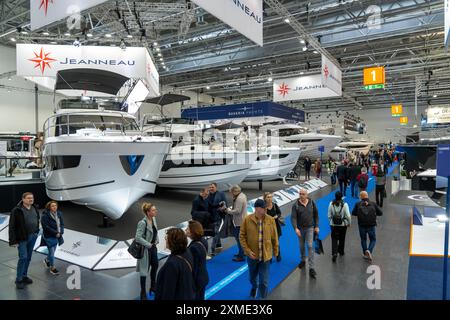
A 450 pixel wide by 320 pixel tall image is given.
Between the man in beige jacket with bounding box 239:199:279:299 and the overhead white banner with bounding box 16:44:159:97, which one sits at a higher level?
the overhead white banner with bounding box 16:44:159:97

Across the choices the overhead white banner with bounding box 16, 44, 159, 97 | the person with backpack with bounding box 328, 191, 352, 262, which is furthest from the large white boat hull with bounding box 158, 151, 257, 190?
the person with backpack with bounding box 328, 191, 352, 262

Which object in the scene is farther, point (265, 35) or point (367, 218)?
point (265, 35)

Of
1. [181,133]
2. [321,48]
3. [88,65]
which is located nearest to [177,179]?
[181,133]

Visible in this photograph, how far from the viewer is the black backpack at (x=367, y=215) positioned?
5168 millimetres

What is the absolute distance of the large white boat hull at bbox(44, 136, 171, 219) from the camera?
19.3 ft

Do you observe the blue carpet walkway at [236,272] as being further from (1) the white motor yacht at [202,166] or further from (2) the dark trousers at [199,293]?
(1) the white motor yacht at [202,166]

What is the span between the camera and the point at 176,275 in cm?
235

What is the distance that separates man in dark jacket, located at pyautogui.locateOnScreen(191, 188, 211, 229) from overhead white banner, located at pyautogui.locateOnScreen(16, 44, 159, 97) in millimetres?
5612

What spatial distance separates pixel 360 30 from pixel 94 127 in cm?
1128

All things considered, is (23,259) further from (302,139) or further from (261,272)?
(302,139)

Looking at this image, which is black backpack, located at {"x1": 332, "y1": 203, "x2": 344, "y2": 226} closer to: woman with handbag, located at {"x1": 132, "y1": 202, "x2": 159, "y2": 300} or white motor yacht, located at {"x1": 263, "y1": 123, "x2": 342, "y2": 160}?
woman with handbag, located at {"x1": 132, "y1": 202, "x2": 159, "y2": 300}

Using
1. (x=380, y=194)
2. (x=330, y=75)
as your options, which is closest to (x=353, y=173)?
(x=380, y=194)

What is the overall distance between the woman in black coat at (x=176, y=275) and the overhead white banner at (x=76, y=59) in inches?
307

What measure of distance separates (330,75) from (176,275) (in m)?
11.3
